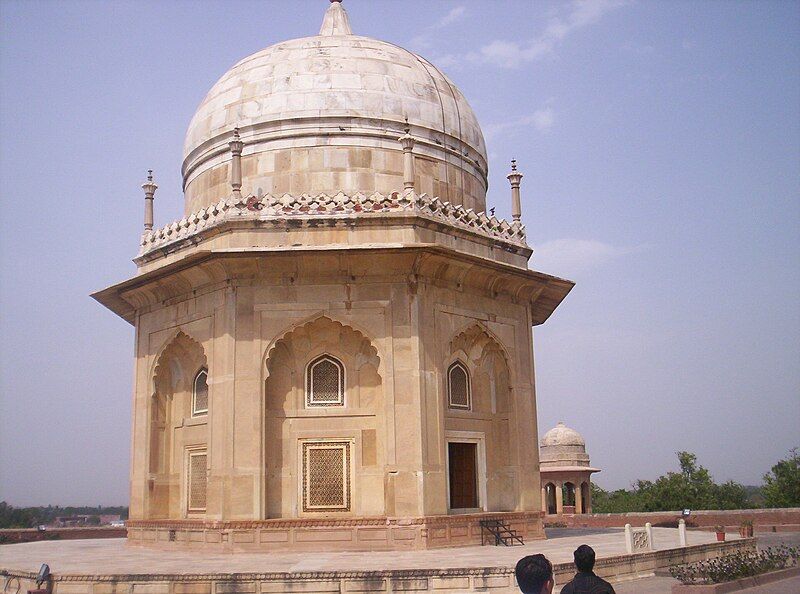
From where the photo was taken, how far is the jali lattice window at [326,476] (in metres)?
16.1

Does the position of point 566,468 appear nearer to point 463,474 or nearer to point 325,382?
point 463,474

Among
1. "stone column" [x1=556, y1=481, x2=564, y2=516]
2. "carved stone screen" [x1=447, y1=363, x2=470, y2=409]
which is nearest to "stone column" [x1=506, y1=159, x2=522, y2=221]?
"carved stone screen" [x1=447, y1=363, x2=470, y2=409]

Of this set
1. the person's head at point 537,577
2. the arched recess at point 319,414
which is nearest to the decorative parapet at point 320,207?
the arched recess at point 319,414

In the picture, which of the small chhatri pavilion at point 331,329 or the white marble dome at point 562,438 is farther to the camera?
the white marble dome at point 562,438

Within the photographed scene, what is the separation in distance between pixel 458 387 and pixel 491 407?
3.33 feet

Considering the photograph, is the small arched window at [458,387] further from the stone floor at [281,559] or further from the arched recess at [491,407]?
the stone floor at [281,559]

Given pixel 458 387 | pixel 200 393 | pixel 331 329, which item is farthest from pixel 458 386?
pixel 200 393

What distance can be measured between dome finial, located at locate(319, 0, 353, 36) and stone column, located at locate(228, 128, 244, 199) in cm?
536

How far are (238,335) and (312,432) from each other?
225 centimetres

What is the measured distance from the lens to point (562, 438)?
36500 millimetres

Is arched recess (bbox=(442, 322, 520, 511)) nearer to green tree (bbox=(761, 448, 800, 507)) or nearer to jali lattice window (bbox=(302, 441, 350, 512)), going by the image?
jali lattice window (bbox=(302, 441, 350, 512))

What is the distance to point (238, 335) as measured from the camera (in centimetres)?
1628

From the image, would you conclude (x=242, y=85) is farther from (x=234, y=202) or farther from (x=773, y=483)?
(x=773, y=483)

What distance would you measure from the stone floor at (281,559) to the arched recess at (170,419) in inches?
46.5
